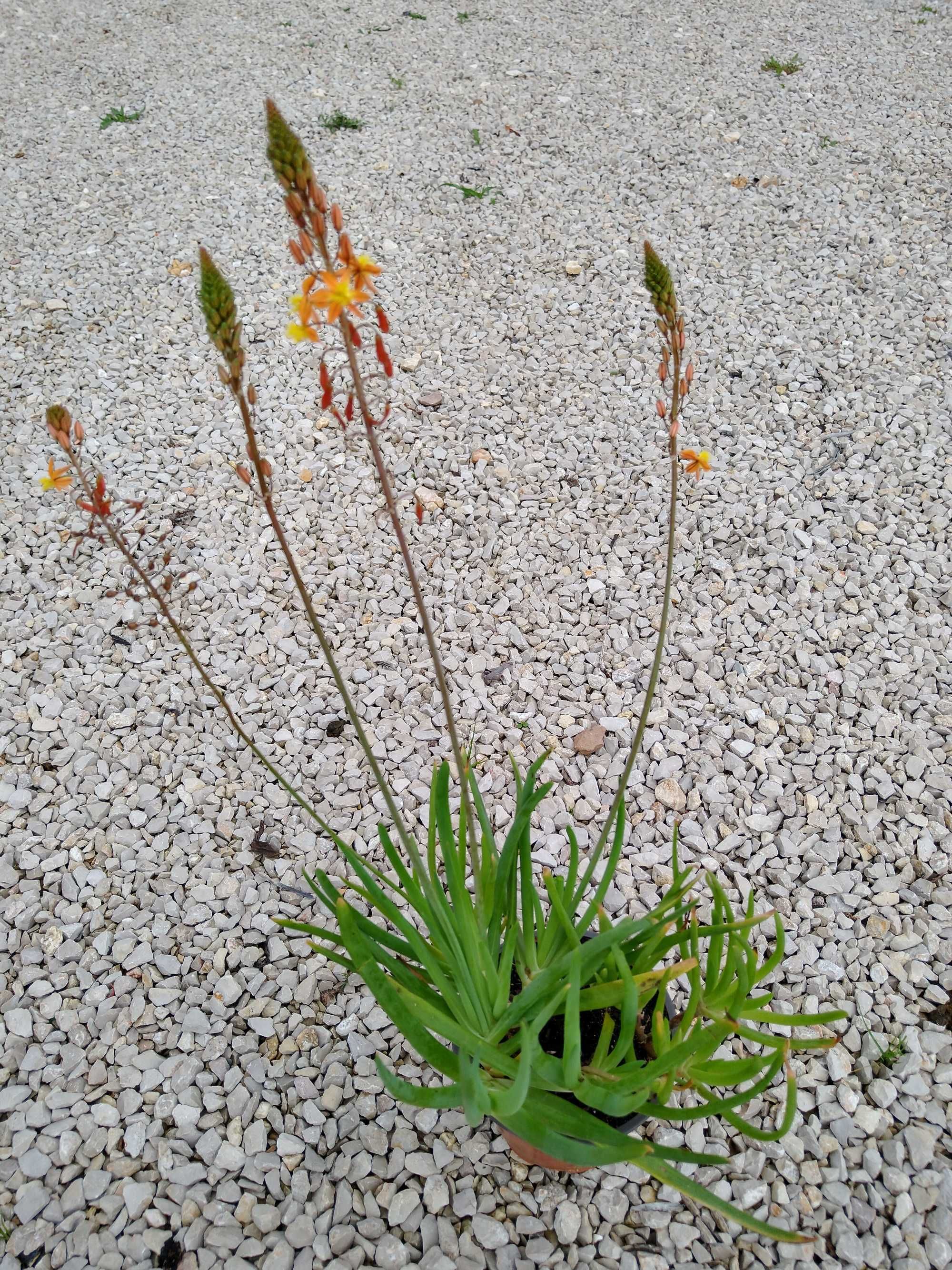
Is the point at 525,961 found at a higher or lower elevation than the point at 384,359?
lower

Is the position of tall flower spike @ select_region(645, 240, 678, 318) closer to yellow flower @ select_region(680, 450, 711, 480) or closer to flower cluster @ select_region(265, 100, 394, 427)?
yellow flower @ select_region(680, 450, 711, 480)

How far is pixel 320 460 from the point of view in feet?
12.4

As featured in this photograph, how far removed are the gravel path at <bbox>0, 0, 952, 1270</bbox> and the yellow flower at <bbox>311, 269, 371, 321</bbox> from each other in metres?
1.75

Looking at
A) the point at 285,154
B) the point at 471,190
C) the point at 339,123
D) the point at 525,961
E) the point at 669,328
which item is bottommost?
the point at 525,961

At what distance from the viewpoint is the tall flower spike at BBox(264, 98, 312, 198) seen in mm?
1092

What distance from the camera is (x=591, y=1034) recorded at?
1.93 m

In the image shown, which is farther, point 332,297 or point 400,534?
point 400,534

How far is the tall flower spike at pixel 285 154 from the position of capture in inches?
43.0

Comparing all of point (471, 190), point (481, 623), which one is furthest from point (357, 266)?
point (471, 190)

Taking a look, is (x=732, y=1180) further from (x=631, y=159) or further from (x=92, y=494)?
(x=631, y=159)

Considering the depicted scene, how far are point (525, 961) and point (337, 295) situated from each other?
141 cm

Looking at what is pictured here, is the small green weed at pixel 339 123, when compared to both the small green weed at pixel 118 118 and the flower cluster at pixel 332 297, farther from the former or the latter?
the flower cluster at pixel 332 297

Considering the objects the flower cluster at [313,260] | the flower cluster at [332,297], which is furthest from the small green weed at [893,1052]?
the flower cluster at [332,297]

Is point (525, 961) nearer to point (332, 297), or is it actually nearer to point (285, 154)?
point (332, 297)
